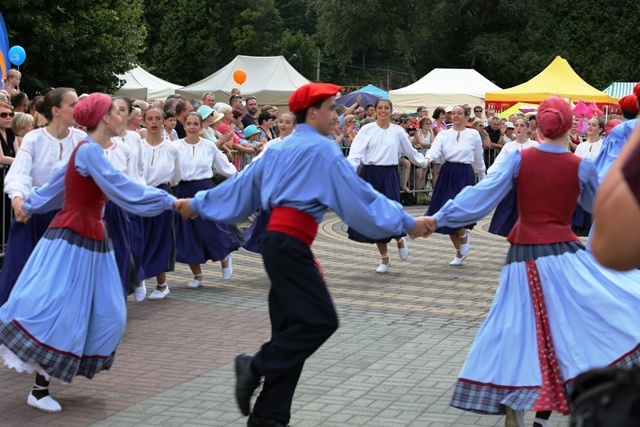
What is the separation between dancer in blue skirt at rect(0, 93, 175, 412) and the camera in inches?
247

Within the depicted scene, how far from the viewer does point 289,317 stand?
5.45 metres

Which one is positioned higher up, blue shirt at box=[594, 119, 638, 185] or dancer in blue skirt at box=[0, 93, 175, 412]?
blue shirt at box=[594, 119, 638, 185]

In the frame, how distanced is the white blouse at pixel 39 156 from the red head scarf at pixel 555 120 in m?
3.15

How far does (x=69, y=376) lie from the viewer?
6.29 metres

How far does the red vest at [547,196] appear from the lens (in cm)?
588

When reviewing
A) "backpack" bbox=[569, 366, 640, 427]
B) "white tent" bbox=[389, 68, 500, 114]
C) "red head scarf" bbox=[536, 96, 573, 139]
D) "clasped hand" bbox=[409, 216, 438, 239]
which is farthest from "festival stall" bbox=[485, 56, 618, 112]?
"backpack" bbox=[569, 366, 640, 427]

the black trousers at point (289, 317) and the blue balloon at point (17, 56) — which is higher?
the blue balloon at point (17, 56)

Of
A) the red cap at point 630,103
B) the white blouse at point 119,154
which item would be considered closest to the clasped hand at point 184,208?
the white blouse at point 119,154

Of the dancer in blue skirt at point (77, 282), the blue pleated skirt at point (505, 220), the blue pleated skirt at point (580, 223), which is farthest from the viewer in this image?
the blue pleated skirt at point (580, 223)

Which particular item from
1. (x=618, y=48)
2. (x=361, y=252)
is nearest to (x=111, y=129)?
(x=361, y=252)

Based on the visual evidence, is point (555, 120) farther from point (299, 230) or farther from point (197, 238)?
point (197, 238)

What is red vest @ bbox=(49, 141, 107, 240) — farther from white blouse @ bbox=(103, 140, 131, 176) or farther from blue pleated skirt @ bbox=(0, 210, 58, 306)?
white blouse @ bbox=(103, 140, 131, 176)

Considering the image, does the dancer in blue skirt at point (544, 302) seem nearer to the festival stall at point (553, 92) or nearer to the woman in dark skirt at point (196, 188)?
the woman in dark skirt at point (196, 188)

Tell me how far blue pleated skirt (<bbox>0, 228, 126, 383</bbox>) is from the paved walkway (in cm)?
33
